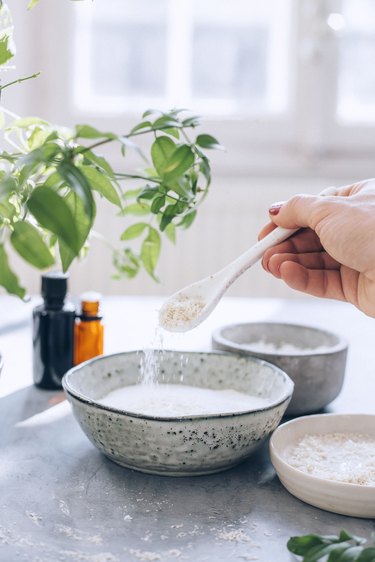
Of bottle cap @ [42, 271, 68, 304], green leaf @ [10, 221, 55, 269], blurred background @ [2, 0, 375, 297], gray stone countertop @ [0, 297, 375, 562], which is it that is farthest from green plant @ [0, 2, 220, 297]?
blurred background @ [2, 0, 375, 297]

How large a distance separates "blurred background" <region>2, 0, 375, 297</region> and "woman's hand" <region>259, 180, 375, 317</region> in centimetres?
136

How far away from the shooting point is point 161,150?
74 cm

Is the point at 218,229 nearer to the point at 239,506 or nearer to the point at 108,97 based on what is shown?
the point at 108,97

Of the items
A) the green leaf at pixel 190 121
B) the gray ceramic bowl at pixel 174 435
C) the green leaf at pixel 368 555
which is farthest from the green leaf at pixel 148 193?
the green leaf at pixel 368 555

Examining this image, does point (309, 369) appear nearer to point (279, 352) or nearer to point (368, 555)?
point (279, 352)

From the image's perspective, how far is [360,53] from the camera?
8.57 feet

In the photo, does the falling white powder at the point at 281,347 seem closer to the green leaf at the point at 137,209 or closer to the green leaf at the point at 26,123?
the green leaf at the point at 137,209

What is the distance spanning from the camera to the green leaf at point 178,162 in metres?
0.67

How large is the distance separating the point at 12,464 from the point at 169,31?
Answer: 79.3 inches

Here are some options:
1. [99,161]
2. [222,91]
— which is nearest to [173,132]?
[99,161]

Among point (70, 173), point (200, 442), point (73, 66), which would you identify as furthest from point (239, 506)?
point (73, 66)

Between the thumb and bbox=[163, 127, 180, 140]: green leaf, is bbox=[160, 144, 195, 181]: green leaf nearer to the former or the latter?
bbox=[163, 127, 180, 140]: green leaf

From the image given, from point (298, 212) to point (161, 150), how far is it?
27cm

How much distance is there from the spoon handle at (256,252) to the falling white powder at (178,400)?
0.47 ft
